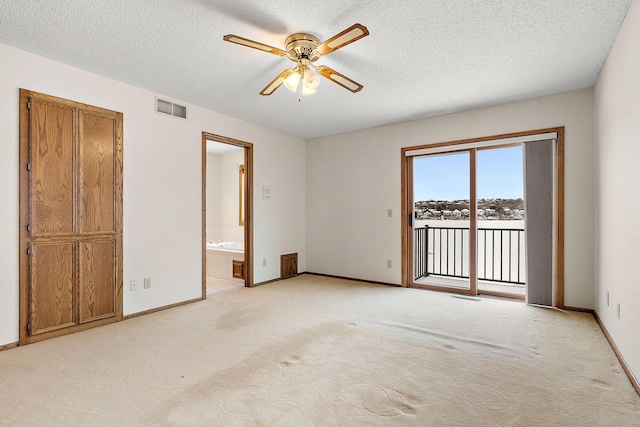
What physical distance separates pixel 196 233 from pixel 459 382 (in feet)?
10.7

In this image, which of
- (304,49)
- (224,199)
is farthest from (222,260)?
(304,49)

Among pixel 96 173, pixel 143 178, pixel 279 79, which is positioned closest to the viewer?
pixel 279 79

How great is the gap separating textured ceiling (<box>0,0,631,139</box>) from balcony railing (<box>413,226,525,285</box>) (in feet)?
7.70

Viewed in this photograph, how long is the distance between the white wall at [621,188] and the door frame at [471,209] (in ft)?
1.42

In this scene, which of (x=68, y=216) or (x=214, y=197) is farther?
(x=214, y=197)

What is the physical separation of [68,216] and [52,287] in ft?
2.12

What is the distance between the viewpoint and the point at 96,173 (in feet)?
A: 10.1

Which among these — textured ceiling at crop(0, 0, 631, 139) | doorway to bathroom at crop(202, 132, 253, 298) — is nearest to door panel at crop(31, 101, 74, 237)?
textured ceiling at crop(0, 0, 631, 139)

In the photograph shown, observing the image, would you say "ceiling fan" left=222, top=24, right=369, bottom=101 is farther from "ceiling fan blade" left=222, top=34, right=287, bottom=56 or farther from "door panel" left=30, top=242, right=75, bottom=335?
"door panel" left=30, top=242, right=75, bottom=335

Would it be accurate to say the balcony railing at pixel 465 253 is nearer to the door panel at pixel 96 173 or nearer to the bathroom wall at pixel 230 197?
the bathroom wall at pixel 230 197

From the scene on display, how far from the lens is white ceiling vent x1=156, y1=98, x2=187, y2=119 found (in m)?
3.64

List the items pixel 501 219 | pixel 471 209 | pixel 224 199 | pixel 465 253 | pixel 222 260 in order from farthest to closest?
pixel 224 199 → pixel 222 260 → pixel 465 253 → pixel 501 219 → pixel 471 209

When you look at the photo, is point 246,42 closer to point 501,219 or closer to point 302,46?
point 302,46

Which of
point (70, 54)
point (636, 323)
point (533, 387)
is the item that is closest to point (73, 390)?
point (70, 54)
